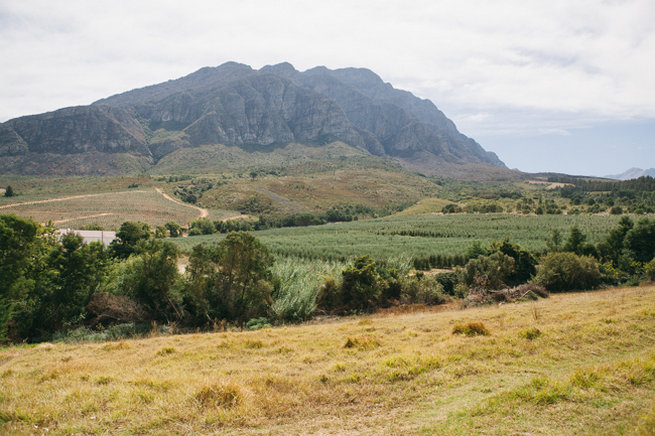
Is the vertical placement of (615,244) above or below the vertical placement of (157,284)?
above

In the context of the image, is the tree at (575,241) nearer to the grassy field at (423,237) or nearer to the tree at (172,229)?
the grassy field at (423,237)

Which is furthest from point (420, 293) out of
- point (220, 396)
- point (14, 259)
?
point (14, 259)

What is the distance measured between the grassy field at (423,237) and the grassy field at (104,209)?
2743 centimetres

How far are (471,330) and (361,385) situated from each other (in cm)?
540

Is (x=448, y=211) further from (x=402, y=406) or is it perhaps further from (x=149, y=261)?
(x=402, y=406)

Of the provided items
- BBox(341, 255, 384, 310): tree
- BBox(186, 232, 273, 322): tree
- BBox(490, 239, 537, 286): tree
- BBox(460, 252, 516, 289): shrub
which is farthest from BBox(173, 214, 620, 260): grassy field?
BBox(186, 232, 273, 322): tree

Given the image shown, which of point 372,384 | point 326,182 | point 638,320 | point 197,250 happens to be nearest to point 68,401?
point 372,384

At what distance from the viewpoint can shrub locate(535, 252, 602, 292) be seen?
25375mm

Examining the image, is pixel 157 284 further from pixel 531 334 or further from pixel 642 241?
pixel 642 241

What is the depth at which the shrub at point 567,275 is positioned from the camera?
999 inches

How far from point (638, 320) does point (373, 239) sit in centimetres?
5096

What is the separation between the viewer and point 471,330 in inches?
447

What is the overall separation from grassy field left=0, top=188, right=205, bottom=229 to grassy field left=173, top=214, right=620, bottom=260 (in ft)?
90.0

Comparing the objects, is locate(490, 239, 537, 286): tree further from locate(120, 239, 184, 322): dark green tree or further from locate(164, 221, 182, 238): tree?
locate(164, 221, 182, 238): tree
